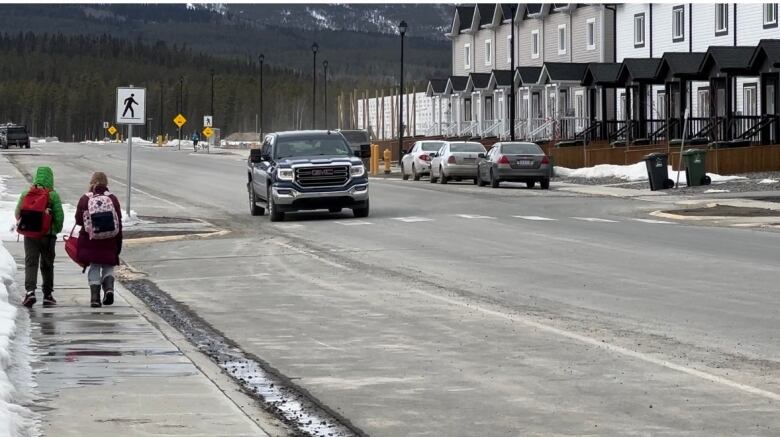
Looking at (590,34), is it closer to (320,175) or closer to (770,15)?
(770,15)

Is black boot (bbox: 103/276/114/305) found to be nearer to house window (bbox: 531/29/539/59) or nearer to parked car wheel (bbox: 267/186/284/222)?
parked car wheel (bbox: 267/186/284/222)

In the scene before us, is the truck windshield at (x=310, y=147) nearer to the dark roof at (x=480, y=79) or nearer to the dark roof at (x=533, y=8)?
the dark roof at (x=533, y=8)

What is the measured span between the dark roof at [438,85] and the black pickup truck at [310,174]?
58854mm

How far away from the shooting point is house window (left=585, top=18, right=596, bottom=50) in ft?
236

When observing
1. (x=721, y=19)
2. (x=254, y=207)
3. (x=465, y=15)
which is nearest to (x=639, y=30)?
(x=721, y=19)

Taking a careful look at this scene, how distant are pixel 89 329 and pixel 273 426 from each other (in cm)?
517

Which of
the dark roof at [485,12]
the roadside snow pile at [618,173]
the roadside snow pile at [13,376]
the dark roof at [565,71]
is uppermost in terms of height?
the dark roof at [485,12]

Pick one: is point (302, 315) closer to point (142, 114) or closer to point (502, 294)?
point (502, 294)

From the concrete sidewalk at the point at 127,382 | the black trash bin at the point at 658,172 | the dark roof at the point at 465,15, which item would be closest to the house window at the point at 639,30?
the dark roof at the point at 465,15

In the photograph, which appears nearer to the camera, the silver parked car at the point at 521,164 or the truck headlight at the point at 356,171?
the truck headlight at the point at 356,171

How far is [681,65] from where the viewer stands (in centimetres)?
5650

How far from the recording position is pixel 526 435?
840 cm

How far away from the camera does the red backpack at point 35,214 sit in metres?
15.8

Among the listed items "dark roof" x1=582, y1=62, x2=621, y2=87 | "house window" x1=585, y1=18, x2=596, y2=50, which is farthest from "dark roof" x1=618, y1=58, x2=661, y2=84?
"house window" x1=585, y1=18, x2=596, y2=50
